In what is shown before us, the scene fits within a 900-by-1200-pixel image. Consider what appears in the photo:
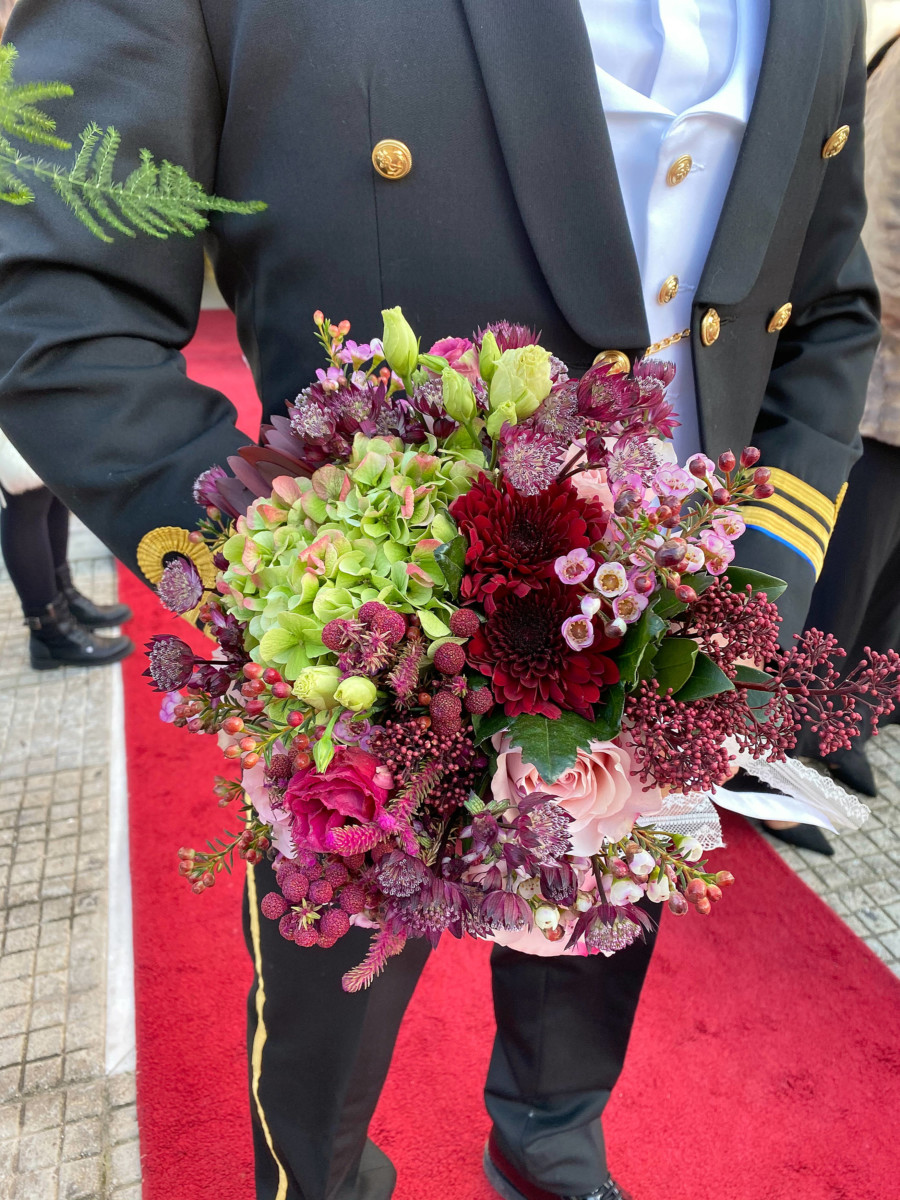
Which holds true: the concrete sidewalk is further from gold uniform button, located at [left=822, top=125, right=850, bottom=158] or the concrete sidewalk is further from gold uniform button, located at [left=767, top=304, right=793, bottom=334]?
gold uniform button, located at [left=822, top=125, right=850, bottom=158]

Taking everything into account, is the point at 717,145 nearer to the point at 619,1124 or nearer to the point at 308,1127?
the point at 308,1127

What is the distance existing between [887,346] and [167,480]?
1750 millimetres

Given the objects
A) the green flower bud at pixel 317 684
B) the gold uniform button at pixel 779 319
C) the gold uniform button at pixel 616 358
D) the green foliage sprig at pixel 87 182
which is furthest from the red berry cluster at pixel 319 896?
the gold uniform button at pixel 779 319

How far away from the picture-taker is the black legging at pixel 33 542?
258 cm

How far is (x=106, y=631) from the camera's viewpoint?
310 cm

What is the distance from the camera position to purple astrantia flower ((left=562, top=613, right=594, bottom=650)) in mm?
583

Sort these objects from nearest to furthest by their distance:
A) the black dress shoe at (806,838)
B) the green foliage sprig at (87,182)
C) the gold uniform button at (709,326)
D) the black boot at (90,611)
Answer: the green foliage sprig at (87,182)
the gold uniform button at (709,326)
the black dress shoe at (806,838)
the black boot at (90,611)

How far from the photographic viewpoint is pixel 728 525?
638 millimetres

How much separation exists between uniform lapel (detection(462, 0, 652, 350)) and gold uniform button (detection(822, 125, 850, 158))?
0.39 meters

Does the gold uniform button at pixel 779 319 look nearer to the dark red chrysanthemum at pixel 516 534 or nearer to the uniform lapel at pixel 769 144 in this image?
the uniform lapel at pixel 769 144

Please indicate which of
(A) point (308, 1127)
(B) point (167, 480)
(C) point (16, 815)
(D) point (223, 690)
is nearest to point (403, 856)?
(D) point (223, 690)

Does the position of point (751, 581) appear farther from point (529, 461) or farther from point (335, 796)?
point (335, 796)

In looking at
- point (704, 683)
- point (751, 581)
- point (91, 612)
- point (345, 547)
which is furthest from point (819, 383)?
point (91, 612)

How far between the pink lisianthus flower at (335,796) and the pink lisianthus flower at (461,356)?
1.04 feet
